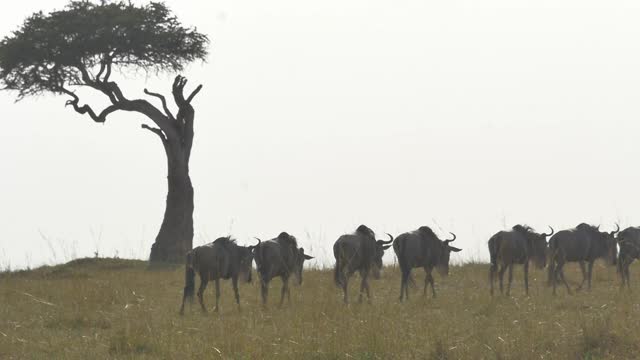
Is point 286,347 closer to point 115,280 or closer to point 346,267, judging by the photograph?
point 346,267

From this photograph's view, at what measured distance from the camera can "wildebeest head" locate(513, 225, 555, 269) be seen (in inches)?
651

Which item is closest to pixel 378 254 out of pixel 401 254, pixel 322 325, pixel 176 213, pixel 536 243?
pixel 401 254

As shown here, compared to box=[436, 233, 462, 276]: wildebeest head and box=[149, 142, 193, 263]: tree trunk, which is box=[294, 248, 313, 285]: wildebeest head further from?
box=[149, 142, 193, 263]: tree trunk

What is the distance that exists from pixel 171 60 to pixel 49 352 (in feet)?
67.8

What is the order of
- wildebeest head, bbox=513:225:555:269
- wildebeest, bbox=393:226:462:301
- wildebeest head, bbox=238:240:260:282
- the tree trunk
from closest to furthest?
wildebeest head, bbox=238:240:260:282 < wildebeest, bbox=393:226:462:301 < wildebeest head, bbox=513:225:555:269 < the tree trunk

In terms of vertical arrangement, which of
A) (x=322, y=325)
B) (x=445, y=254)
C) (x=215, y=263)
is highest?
(x=445, y=254)

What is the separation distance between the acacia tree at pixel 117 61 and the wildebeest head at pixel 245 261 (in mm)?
13042

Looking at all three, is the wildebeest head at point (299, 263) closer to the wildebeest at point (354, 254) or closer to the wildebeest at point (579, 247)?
the wildebeest at point (354, 254)

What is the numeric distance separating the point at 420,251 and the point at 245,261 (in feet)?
10.1

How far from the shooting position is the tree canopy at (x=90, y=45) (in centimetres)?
2902

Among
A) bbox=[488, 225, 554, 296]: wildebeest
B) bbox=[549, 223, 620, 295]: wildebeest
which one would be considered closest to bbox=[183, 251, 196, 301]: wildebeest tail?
bbox=[488, 225, 554, 296]: wildebeest

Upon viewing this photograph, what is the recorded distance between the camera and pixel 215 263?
1492 cm

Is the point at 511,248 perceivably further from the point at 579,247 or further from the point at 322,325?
the point at 322,325

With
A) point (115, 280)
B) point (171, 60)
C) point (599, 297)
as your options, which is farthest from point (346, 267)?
point (171, 60)
